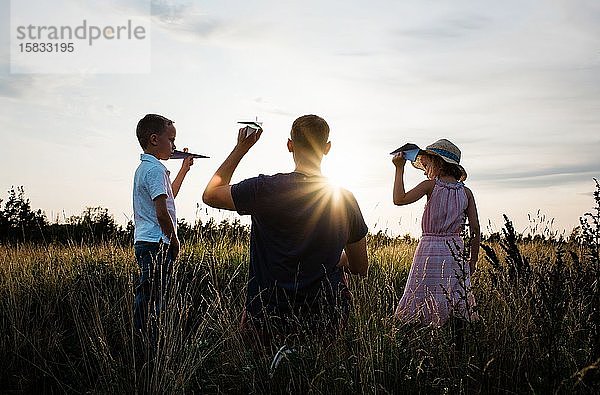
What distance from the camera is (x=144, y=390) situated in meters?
3.93

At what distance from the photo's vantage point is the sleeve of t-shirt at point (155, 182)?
16.3 ft

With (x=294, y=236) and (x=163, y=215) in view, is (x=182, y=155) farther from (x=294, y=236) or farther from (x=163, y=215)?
(x=294, y=236)

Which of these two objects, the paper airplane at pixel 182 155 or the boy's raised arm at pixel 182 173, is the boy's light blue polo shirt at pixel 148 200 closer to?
the paper airplane at pixel 182 155

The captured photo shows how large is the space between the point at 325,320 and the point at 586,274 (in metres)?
1.48

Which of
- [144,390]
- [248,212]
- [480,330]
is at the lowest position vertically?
[144,390]

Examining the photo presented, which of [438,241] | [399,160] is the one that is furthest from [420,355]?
A: [399,160]

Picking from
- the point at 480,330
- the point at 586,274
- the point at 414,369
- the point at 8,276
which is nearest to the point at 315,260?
the point at 414,369

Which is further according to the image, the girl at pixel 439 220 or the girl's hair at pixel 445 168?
the girl's hair at pixel 445 168

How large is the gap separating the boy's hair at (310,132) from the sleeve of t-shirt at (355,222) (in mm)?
358

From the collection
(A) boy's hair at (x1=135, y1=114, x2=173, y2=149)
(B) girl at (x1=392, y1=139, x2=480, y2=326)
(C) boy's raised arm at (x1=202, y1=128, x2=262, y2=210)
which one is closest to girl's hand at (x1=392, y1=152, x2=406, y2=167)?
(B) girl at (x1=392, y1=139, x2=480, y2=326)

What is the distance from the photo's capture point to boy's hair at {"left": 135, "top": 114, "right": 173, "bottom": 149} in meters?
5.33

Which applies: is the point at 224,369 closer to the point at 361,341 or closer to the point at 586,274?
the point at 361,341

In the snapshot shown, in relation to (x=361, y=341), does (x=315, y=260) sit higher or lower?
higher

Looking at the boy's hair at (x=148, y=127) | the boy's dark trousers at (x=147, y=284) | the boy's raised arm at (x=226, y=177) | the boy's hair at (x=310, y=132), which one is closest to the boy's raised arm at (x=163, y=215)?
the boy's dark trousers at (x=147, y=284)
